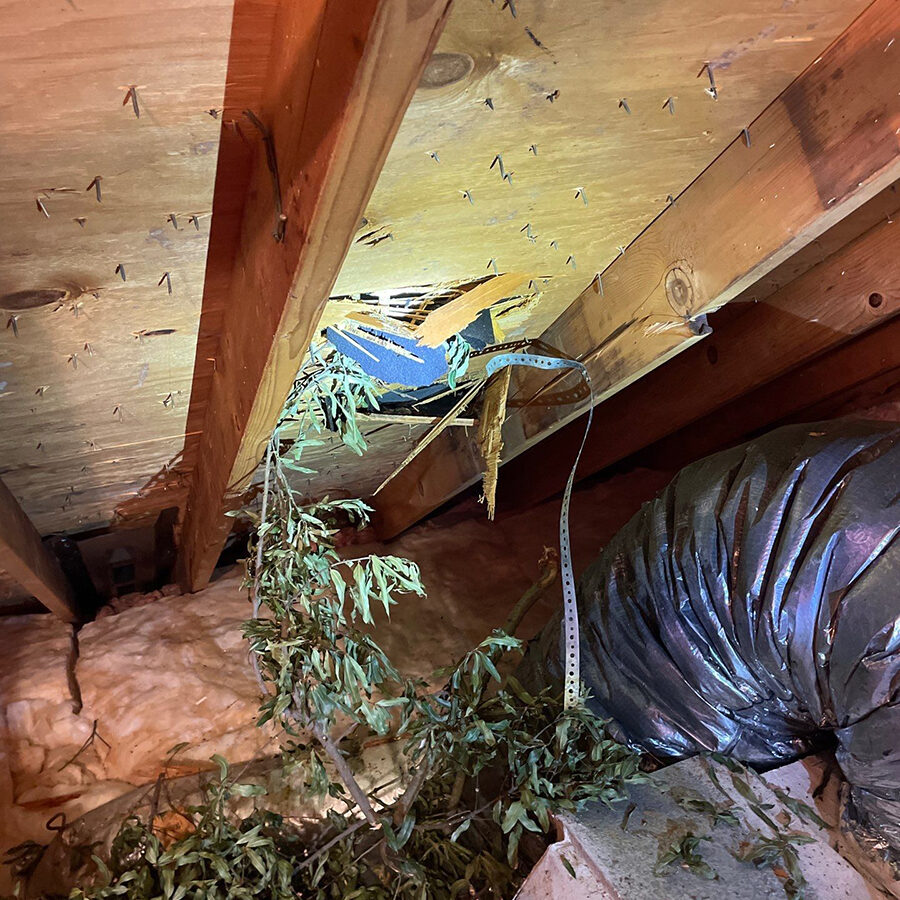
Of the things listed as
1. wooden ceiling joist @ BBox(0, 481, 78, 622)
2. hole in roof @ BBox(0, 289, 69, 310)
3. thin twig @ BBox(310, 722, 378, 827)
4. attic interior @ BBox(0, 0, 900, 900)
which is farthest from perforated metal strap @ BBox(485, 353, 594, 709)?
wooden ceiling joist @ BBox(0, 481, 78, 622)

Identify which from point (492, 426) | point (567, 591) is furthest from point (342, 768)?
point (492, 426)

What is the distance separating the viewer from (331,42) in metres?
0.56

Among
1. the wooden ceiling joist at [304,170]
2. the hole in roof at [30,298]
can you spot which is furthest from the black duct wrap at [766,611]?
the hole in roof at [30,298]

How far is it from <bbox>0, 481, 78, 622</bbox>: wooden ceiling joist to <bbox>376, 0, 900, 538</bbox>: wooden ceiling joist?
1179 mm

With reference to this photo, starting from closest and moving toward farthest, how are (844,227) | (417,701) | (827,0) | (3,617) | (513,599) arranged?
1. (827,0)
2. (417,701)
3. (844,227)
4. (3,617)
5. (513,599)

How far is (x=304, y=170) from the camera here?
0.68 meters

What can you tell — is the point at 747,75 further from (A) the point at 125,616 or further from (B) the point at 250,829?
(A) the point at 125,616

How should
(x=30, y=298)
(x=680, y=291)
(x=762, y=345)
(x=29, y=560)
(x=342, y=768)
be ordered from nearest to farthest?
(x=30, y=298) → (x=680, y=291) → (x=342, y=768) → (x=29, y=560) → (x=762, y=345)

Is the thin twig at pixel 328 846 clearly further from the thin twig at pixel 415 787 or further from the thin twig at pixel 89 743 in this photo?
the thin twig at pixel 89 743

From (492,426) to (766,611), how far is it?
742 millimetres

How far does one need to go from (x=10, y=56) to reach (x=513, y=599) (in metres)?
2.30

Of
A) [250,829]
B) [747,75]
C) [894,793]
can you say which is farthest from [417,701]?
[747,75]

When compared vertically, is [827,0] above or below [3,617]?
above

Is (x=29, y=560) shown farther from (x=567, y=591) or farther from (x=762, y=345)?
(x=762, y=345)
